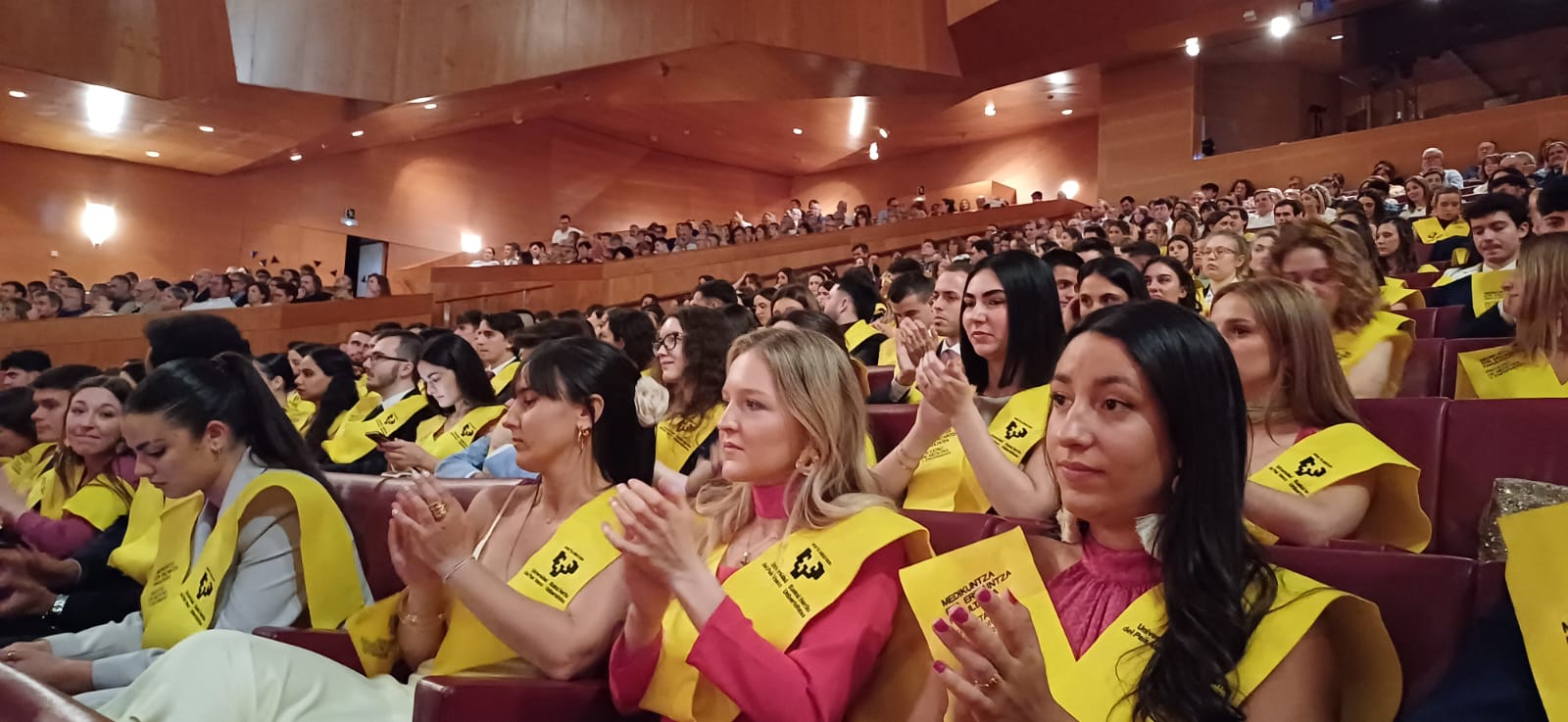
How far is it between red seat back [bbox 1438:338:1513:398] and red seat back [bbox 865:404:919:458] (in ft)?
4.41

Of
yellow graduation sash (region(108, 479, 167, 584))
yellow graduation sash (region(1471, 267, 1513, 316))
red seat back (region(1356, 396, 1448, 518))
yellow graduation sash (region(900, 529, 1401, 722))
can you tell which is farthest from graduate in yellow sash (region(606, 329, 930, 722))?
yellow graduation sash (region(1471, 267, 1513, 316))

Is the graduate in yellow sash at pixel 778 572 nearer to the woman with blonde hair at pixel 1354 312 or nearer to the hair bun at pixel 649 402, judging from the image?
the hair bun at pixel 649 402

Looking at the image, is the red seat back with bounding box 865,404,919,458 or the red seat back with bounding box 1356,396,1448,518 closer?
the red seat back with bounding box 1356,396,1448,518

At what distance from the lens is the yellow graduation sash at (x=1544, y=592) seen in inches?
38.3

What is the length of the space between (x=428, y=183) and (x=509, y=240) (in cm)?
134

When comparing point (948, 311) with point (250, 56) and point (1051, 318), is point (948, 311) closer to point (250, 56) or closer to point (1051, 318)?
point (1051, 318)

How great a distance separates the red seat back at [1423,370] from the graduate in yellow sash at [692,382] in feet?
5.65

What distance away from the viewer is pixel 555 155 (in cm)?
1477

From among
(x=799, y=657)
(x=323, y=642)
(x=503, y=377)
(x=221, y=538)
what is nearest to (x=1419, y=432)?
(x=799, y=657)

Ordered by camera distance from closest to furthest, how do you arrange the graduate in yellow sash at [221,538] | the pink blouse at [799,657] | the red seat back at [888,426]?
1. the pink blouse at [799,657]
2. the graduate in yellow sash at [221,538]
3. the red seat back at [888,426]

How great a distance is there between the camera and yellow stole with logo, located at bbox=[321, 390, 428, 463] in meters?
3.83

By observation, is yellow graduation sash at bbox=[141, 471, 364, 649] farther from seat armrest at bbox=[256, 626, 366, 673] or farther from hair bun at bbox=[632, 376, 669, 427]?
hair bun at bbox=[632, 376, 669, 427]

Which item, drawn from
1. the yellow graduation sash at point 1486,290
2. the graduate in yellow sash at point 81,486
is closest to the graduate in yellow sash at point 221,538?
the graduate in yellow sash at point 81,486

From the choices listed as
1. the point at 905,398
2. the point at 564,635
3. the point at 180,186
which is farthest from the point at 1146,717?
the point at 180,186
